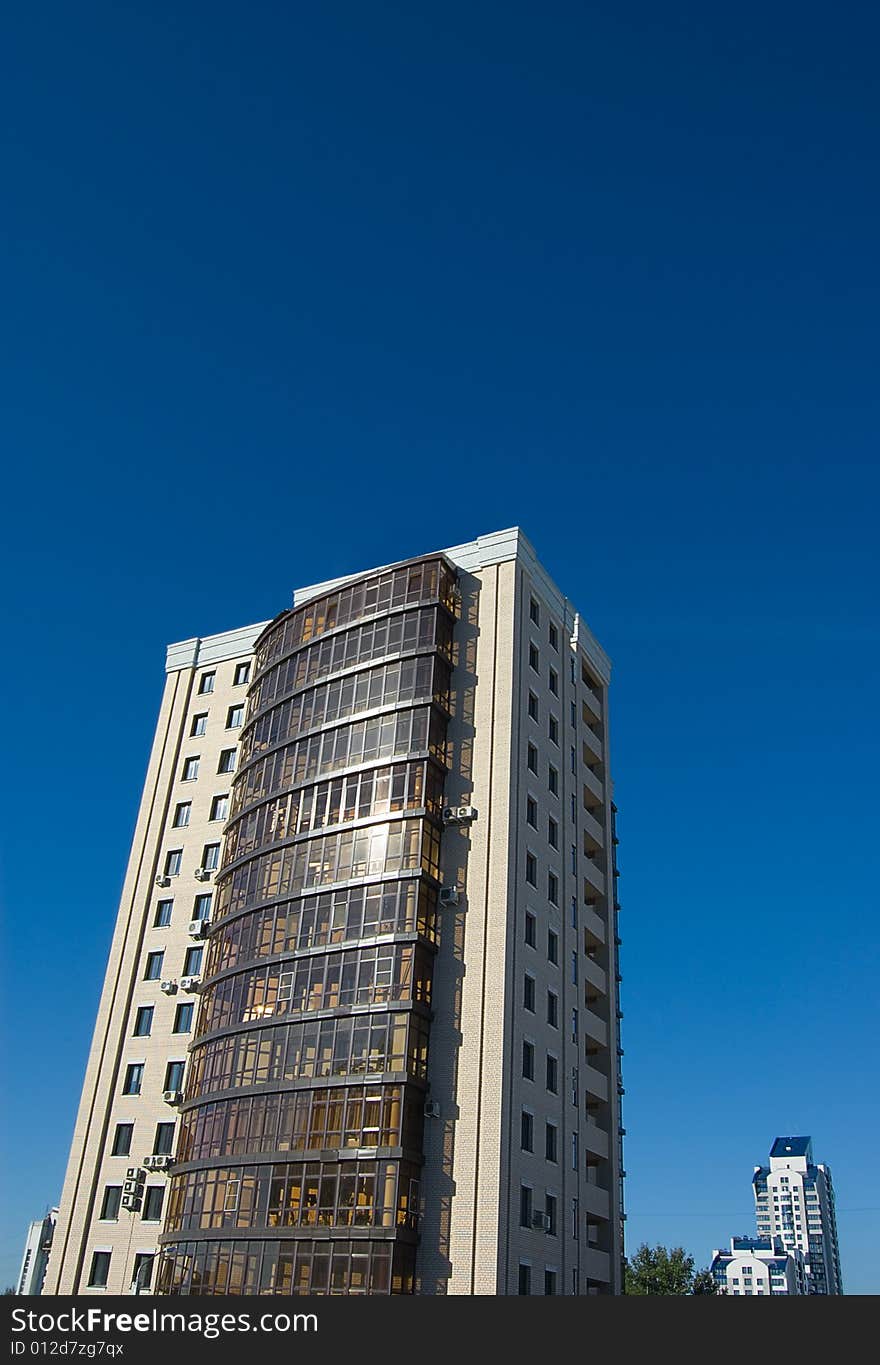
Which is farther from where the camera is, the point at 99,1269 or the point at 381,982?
the point at 99,1269

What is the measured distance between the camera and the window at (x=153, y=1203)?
159 feet

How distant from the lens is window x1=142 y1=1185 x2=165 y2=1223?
48438 millimetres

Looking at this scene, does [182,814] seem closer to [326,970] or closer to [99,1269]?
[326,970]

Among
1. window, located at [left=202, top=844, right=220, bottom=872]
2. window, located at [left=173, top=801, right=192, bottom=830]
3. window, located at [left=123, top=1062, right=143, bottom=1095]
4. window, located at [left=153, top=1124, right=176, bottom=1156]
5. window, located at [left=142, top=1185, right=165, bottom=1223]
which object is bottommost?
window, located at [left=142, top=1185, right=165, bottom=1223]

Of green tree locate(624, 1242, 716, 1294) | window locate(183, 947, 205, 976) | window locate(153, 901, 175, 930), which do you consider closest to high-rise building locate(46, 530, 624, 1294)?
window locate(153, 901, 175, 930)

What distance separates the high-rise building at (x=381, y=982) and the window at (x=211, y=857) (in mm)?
114

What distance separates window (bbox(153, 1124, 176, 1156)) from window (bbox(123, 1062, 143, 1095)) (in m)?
2.61

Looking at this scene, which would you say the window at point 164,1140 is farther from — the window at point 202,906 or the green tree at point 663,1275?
the green tree at point 663,1275

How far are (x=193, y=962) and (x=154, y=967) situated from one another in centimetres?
273

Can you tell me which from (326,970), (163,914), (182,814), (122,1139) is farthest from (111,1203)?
(182,814)

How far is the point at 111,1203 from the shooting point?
50156mm

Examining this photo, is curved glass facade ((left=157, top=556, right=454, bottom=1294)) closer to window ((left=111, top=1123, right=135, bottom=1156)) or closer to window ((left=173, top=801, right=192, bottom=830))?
window ((left=111, top=1123, right=135, bottom=1156))

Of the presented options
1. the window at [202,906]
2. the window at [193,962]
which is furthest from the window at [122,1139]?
the window at [202,906]

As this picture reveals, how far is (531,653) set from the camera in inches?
2052
